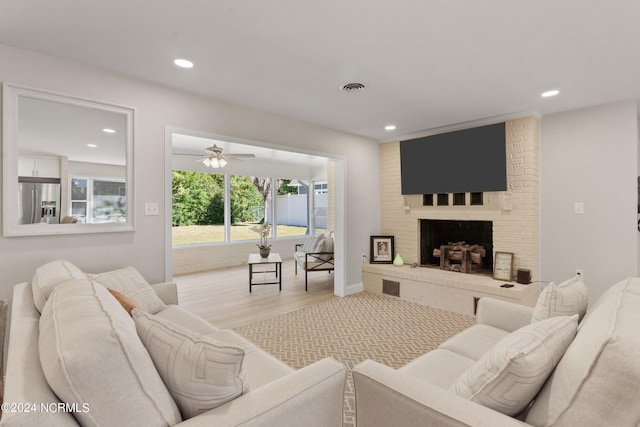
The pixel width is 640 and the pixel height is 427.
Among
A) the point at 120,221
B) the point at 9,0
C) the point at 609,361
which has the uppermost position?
the point at 9,0

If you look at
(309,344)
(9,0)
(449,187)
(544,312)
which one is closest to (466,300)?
(449,187)

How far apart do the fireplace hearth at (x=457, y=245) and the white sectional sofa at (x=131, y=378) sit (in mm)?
3463

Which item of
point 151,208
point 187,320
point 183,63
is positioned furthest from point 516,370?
point 151,208

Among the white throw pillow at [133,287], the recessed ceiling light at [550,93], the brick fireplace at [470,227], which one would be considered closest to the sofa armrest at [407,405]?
the white throw pillow at [133,287]

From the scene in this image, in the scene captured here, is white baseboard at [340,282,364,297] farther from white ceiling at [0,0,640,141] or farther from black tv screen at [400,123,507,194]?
white ceiling at [0,0,640,141]

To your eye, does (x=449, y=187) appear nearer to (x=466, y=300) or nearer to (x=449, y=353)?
(x=466, y=300)

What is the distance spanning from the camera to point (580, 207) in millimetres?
3516

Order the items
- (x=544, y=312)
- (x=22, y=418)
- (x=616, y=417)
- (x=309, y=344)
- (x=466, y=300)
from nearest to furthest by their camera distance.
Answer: (x=22, y=418), (x=616, y=417), (x=544, y=312), (x=309, y=344), (x=466, y=300)

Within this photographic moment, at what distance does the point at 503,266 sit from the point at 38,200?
4.55 metres

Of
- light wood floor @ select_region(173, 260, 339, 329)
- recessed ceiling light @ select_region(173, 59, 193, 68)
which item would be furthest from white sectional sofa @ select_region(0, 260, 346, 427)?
light wood floor @ select_region(173, 260, 339, 329)

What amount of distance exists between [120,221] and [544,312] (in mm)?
3021

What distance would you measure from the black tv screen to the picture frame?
804 millimetres

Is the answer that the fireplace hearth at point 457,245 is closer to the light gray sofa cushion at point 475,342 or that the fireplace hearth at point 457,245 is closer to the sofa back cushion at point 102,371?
the light gray sofa cushion at point 475,342

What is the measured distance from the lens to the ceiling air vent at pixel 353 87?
2.79 metres
